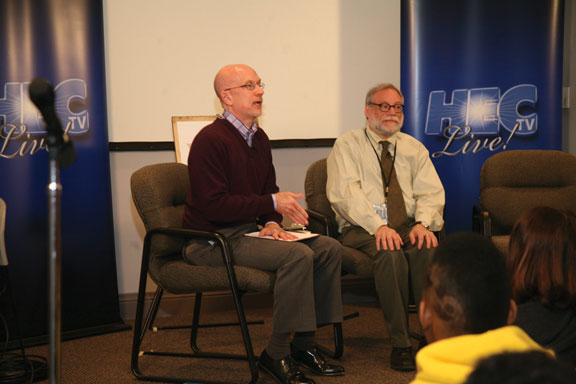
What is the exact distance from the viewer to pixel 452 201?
4047mm

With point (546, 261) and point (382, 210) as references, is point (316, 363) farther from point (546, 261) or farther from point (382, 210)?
point (546, 261)

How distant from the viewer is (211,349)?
3205 millimetres

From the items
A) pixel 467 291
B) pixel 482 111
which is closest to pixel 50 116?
pixel 467 291

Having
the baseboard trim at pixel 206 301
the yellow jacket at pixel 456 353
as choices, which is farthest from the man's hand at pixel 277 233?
the yellow jacket at pixel 456 353

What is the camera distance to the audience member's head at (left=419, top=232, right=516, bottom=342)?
1.15 metres

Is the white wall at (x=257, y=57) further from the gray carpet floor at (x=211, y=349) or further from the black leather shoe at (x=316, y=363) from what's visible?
the black leather shoe at (x=316, y=363)

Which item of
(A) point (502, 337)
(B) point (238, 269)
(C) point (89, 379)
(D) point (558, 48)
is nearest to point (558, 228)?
(A) point (502, 337)

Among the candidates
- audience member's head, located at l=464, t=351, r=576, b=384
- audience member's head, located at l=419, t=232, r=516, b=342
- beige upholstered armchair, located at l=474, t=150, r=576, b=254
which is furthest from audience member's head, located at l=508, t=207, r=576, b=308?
beige upholstered armchair, located at l=474, t=150, r=576, b=254

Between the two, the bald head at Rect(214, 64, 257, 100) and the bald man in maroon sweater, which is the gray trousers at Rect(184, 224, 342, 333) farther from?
the bald head at Rect(214, 64, 257, 100)

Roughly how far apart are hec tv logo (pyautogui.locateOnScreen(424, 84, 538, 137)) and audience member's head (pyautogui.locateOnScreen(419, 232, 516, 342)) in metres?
2.93

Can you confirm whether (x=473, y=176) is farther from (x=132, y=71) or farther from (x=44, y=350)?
(x=44, y=350)

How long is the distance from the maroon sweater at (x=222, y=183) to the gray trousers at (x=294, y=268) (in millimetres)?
107

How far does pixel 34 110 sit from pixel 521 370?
10.6ft

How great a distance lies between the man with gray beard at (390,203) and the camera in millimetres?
2928
